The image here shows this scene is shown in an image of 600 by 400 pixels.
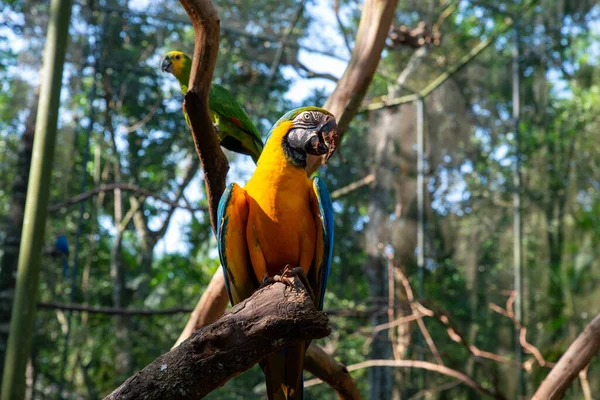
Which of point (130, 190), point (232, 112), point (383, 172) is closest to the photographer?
point (232, 112)

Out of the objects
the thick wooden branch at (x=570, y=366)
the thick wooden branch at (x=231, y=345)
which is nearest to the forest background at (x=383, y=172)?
the thick wooden branch at (x=570, y=366)

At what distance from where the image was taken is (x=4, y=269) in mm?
4602

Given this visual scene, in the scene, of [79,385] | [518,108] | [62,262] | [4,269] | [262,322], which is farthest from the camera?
[79,385]

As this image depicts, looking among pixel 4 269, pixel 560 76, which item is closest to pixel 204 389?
pixel 4 269

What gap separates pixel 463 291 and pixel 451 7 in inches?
103

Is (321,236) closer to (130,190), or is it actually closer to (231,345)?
(231,345)

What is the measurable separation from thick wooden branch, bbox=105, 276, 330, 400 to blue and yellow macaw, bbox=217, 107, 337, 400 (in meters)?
0.46

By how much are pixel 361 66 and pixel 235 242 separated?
47.5 inches

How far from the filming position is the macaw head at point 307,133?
1841mm

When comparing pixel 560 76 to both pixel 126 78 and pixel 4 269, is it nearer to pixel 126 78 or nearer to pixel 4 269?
pixel 126 78

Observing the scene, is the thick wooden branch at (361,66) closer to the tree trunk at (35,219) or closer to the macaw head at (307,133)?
the macaw head at (307,133)

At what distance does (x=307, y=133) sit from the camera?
1858 mm

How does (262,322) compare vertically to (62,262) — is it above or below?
below

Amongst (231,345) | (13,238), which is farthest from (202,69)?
(13,238)
